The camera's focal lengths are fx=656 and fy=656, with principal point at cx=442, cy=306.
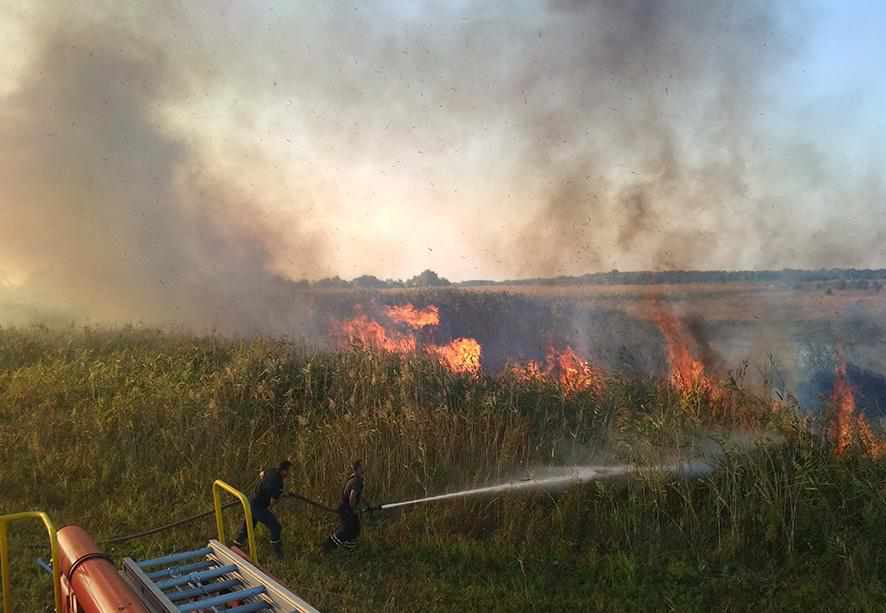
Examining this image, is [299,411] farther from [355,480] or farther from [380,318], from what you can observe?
[380,318]

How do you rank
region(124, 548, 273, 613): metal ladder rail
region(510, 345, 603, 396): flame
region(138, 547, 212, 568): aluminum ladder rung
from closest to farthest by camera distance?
region(124, 548, 273, 613): metal ladder rail
region(138, 547, 212, 568): aluminum ladder rung
region(510, 345, 603, 396): flame

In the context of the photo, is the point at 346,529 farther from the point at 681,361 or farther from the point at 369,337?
the point at 681,361

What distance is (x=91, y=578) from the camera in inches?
120

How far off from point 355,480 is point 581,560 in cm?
205

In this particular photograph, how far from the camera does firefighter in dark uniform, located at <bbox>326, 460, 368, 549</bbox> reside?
5.71 metres

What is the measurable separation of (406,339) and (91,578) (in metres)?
9.90

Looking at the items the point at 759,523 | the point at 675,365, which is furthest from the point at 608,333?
the point at 759,523

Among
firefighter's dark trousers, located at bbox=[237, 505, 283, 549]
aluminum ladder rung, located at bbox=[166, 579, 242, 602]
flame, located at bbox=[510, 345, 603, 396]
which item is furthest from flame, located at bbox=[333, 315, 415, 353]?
aluminum ladder rung, located at bbox=[166, 579, 242, 602]

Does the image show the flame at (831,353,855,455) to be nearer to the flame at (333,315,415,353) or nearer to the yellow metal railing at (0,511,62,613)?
the flame at (333,315,415,353)

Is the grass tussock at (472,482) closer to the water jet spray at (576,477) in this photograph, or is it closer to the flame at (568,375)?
the water jet spray at (576,477)

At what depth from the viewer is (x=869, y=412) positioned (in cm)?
787

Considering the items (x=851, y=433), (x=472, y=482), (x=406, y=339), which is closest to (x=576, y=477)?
(x=472, y=482)

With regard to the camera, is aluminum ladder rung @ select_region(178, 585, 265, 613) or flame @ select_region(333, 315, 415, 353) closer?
aluminum ladder rung @ select_region(178, 585, 265, 613)

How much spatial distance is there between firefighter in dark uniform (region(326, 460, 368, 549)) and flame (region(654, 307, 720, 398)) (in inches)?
188
